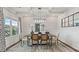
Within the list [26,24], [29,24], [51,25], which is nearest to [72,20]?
[51,25]

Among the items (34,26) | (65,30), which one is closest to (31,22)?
(34,26)

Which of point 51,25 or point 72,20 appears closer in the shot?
point 51,25

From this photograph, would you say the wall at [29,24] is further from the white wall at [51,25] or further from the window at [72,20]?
the window at [72,20]

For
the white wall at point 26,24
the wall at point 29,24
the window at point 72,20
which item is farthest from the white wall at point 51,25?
the window at point 72,20

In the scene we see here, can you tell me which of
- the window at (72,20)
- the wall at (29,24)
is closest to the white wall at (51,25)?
the wall at (29,24)

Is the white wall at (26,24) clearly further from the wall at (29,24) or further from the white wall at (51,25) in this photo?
the white wall at (51,25)

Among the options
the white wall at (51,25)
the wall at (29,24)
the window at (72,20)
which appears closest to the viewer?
the wall at (29,24)

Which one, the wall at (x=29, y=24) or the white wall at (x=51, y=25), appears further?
the white wall at (x=51, y=25)

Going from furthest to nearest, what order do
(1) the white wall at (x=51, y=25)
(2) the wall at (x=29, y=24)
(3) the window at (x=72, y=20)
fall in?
(3) the window at (x=72, y=20) → (1) the white wall at (x=51, y=25) → (2) the wall at (x=29, y=24)

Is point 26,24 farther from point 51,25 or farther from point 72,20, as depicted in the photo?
point 72,20

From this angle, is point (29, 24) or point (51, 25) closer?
point (29, 24)

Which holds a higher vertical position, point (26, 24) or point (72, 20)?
point (72, 20)

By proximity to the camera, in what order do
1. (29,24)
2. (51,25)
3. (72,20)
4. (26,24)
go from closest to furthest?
1. (26,24)
2. (29,24)
3. (51,25)
4. (72,20)

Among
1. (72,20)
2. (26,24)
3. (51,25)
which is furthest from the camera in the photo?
(72,20)
